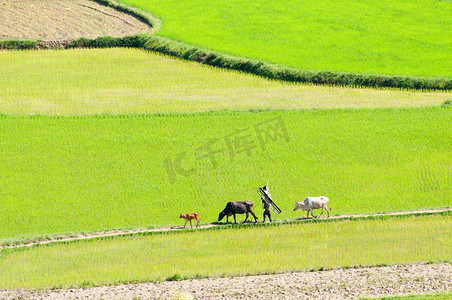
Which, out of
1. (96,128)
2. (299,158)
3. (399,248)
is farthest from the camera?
(96,128)

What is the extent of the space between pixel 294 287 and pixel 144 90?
59.4 ft

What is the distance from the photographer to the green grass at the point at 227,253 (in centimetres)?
2088

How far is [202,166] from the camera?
28.1 meters

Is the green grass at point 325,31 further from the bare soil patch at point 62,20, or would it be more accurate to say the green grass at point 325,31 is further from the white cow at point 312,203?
the white cow at point 312,203

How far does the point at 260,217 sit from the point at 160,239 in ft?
10.8

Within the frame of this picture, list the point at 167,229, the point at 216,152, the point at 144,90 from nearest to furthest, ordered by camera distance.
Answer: the point at 167,229 < the point at 216,152 < the point at 144,90

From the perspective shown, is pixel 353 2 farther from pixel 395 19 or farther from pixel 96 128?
pixel 96 128

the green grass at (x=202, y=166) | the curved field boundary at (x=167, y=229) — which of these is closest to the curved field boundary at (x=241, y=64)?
the green grass at (x=202, y=166)

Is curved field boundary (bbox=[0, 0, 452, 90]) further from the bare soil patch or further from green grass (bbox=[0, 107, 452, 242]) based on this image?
green grass (bbox=[0, 107, 452, 242])

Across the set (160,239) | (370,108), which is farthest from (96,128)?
(370,108)

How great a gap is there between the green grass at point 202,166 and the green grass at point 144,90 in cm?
160

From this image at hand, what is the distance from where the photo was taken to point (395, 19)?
4597 cm

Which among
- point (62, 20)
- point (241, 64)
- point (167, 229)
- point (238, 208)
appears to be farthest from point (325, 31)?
point (167, 229)

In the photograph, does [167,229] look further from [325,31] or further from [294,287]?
[325,31]
